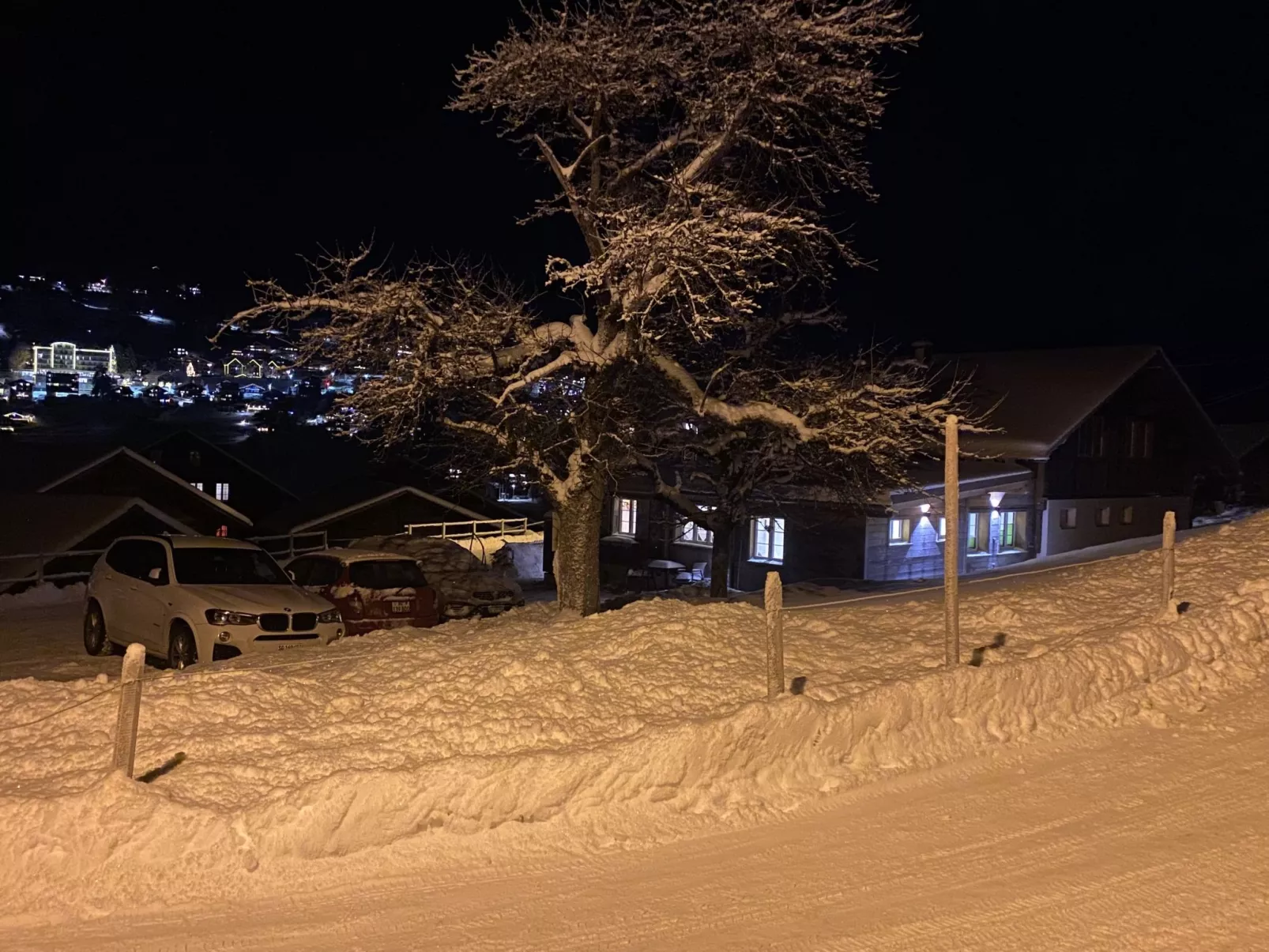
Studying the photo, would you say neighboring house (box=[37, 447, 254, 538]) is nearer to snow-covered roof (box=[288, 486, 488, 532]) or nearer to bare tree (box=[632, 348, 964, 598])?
snow-covered roof (box=[288, 486, 488, 532])

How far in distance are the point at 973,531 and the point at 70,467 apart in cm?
3300

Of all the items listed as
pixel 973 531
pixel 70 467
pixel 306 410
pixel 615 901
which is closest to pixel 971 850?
pixel 615 901

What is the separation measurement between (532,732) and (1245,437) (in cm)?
4772

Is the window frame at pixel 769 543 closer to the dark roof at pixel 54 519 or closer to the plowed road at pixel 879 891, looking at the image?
the dark roof at pixel 54 519

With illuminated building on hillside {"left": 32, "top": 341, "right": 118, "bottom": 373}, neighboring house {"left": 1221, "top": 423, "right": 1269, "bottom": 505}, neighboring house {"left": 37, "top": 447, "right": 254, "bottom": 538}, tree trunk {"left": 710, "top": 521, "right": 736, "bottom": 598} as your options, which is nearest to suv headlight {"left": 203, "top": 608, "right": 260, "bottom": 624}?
tree trunk {"left": 710, "top": 521, "right": 736, "bottom": 598}

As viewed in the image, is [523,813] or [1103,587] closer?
[523,813]

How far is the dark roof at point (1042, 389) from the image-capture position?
Answer: 29.6m

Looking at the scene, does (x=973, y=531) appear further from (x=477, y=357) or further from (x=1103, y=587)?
(x=477, y=357)

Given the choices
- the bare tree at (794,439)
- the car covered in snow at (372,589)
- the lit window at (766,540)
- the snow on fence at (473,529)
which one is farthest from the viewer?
the snow on fence at (473,529)

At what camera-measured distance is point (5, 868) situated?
6.23 metres

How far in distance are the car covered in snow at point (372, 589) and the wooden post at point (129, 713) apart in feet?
28.9

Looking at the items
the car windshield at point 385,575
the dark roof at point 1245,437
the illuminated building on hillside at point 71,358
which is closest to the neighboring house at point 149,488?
the car windshield at point 385,575

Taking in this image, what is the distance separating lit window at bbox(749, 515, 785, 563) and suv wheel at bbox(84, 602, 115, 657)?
58.9 feet

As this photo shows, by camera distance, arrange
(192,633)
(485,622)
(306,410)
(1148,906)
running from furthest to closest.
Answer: (306,410) → (485,622) → (192,633) → (1148,906)
